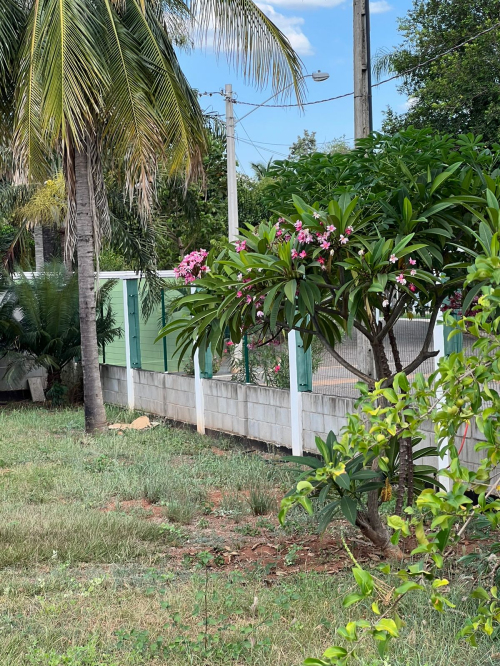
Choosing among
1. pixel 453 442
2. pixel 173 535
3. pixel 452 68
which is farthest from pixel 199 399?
pixel 452 68

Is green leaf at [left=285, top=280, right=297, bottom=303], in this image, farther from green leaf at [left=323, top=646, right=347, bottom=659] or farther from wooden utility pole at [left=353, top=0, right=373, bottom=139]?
wooden utility pole at [left=353, top=0, right=373, bottom=139]

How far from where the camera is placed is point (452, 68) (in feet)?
67.3

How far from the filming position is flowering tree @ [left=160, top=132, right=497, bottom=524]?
443cm

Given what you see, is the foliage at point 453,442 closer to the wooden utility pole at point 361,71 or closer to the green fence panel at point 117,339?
the wooden utility pole at point 361,71

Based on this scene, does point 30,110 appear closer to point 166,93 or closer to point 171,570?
point 166,93

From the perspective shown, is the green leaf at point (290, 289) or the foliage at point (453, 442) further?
the green leaf at point (290, 289)

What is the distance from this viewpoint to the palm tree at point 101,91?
9.77 metres

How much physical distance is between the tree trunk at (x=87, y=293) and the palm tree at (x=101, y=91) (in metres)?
0.02

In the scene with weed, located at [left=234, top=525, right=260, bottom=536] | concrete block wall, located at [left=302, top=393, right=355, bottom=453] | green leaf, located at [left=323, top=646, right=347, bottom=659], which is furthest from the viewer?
concrete block wall, located at [left=302, top=393, right=355, bottom=453]

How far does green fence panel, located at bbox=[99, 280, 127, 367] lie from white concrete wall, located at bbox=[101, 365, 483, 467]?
7.0 inches

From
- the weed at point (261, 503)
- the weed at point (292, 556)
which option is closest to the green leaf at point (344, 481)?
the weed at point (292, 556)

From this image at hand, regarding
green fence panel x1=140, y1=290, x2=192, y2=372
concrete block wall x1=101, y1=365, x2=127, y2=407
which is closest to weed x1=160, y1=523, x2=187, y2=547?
green fence panel x1=140, y1=290, x2=192, y2=372

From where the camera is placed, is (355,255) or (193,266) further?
(193,266)

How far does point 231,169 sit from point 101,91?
27.4ft
